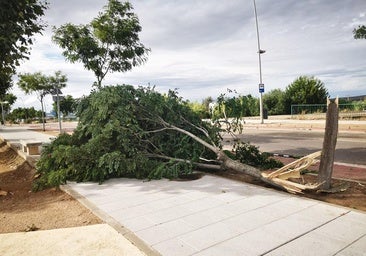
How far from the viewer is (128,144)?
6609 millimetres

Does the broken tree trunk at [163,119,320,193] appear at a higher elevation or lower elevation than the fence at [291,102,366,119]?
lower

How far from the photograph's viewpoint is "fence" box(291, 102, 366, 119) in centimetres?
2260

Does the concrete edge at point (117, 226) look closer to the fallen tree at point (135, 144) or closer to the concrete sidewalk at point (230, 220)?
the concrete sidewalk at point (230, 220)

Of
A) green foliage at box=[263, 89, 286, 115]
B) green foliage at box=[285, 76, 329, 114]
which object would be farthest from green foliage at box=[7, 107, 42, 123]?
green foliage at box=[285, 76, 329, 114]

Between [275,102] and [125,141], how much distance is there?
112ft

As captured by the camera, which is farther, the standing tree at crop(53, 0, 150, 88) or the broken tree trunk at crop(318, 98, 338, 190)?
the standing tree at crop(53, 0, 150, 88)

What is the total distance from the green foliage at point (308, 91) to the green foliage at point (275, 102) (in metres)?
1.87

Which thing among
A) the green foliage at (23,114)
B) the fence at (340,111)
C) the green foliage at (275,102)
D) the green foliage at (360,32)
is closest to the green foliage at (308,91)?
the green foliage at (275,102)

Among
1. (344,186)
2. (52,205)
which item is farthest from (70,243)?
(344,186)

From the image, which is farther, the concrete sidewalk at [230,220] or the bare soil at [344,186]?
the bare soil at [344,186]

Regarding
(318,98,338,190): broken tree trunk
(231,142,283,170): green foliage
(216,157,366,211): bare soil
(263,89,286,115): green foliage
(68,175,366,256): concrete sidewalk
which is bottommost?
(216,157,366,211): bare soil

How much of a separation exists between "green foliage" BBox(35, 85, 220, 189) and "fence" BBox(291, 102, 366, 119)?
63.0 feet

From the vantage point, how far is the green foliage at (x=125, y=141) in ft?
20.9

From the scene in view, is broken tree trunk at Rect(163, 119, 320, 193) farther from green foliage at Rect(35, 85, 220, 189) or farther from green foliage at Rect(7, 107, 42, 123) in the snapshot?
green foliage at Rect(7, 107, 42, 123)
